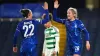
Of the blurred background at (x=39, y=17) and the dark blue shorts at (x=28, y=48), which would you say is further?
the blurred background at (x=39, y=17)

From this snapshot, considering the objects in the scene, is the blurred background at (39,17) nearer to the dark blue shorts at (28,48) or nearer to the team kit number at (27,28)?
the team kit number at (27,28)

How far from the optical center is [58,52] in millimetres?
9945

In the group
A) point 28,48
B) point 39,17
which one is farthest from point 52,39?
point 39,17

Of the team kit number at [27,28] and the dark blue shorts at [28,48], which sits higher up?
the team kit number at [27,28]

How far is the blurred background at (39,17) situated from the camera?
11242 mm

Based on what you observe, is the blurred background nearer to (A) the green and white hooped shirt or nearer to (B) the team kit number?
(A) the green and white hooped shirt

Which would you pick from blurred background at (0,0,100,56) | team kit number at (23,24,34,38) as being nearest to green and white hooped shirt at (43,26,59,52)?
blurred background at (0,0,100,56)

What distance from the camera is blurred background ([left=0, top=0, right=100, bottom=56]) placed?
1124 centimetres

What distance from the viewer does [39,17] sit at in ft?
44.5

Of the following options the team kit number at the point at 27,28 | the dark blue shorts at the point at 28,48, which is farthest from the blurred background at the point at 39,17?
the dark blue shorts at the point at 28,48

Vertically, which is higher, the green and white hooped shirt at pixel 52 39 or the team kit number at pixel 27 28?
the team kit number at pixel 27 28

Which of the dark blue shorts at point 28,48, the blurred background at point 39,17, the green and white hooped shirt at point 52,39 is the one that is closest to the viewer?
the dark blue shorts at point 28,48

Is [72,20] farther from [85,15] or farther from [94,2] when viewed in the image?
[94,2]

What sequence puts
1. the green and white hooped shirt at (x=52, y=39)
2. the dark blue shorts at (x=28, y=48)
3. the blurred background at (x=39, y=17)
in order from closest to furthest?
the dark blue shorts at (x=28, y=48)
the green and white hooped shirt at (x=52, y=39)
the blurred background at (x=39, y=17)
